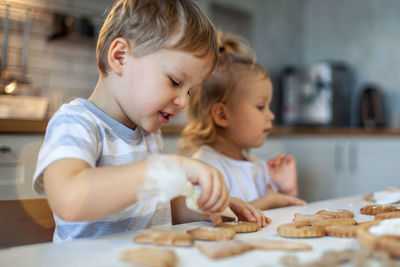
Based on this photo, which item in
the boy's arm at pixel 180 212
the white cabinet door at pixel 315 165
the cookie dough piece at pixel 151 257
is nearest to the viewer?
the cookie dough piece at pixel 151 257

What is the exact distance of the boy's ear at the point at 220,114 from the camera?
141 centimetres

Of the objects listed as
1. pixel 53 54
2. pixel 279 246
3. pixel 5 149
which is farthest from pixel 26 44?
pixel 279 246

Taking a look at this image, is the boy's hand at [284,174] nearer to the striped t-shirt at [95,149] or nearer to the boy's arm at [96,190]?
the striped t-shirt at [95,149]

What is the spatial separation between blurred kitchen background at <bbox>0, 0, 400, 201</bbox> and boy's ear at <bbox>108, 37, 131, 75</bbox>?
2.75ft

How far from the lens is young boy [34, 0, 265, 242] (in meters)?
0.66

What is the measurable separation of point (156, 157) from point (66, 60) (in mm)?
2445

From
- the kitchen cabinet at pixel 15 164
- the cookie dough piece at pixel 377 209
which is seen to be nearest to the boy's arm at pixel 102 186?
the cookie dough piece at pixel 377 209

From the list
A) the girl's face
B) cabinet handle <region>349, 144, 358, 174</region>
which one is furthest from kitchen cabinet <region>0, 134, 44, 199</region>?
cabinet handle <region>349, 144, 358, 174</region>

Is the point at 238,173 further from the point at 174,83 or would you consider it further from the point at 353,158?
the point at 353,158

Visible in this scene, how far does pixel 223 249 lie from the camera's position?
1.61 feet

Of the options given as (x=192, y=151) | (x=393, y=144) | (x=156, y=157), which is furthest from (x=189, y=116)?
(x=393, y=144)

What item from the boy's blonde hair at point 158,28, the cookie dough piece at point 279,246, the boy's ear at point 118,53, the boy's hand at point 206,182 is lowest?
the cookie dough piece at point 279,246

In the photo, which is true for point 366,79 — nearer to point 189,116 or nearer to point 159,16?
point 189,116

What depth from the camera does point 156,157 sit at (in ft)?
1.91
